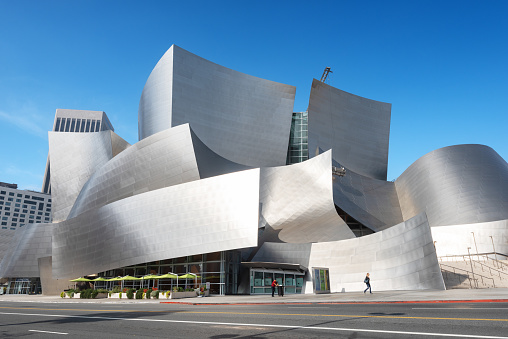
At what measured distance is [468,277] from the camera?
25.2m

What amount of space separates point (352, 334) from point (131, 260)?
26.2 meters

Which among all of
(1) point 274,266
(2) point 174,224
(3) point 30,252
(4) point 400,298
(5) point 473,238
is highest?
(2) point 174,224

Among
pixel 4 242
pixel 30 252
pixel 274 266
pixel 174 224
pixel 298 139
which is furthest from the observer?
pixel 4 242

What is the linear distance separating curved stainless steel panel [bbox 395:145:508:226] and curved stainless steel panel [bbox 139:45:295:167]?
709 inches

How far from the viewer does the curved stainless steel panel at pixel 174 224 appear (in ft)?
87.0

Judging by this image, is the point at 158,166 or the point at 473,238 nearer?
the point at 473,238

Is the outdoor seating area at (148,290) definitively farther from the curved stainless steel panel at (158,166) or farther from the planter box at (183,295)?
the curved stainless steel panel at (158,166)

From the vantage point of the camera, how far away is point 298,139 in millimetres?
55156

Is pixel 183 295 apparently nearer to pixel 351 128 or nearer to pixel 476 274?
pixel 476 274

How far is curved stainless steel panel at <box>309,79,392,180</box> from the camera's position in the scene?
53.1 metres

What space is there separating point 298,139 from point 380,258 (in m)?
31.6

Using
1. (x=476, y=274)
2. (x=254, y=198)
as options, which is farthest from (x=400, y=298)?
(x=476, y=274)

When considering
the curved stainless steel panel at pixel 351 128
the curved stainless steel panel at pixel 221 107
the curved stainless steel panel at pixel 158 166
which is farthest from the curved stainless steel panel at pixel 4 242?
the curved stainless steel panel at pixel 351 128

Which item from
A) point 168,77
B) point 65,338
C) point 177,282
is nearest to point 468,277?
point 177,282
